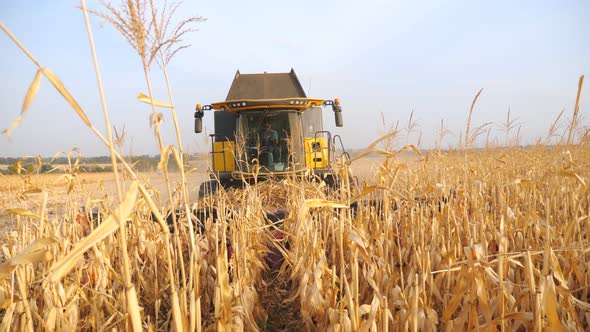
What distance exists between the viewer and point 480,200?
10.6 ft

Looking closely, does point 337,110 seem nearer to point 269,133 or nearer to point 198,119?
point 269,133

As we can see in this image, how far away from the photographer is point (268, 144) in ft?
20.7

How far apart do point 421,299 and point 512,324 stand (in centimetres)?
46

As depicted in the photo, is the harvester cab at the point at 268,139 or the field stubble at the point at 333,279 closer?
the field stubble at the point at 333,279

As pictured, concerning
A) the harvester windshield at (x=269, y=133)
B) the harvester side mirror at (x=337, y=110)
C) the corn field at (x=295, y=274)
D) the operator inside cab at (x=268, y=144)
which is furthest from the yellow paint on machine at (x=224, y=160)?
the corn field at (x=295, y=274)

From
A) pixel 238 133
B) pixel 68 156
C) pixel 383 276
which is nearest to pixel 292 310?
pixel 383 276

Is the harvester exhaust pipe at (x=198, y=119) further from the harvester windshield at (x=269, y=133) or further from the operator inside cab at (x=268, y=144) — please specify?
the operator inside cab at (x=268, y=144)

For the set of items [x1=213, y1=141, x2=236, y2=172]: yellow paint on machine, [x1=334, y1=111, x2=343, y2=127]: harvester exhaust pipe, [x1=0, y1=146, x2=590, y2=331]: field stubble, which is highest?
[x1=334, y1=111, x2=343, y2=127]: harvester exhaust pipe

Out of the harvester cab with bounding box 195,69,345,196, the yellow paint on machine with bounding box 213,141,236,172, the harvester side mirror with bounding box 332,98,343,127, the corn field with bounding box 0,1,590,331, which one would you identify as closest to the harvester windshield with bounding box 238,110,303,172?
the harvester cab with bounding box 195,69,345,196

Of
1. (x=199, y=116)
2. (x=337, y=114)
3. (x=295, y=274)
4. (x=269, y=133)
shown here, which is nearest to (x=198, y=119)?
(x=199, y=116)

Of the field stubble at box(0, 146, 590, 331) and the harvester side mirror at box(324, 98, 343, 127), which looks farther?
the harvester side mirror at box(324, 98, 343, 127)

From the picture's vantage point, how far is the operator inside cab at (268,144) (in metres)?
6.28

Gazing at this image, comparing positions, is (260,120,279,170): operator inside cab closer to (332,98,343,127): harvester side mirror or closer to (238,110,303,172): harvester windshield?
(238,110,303,172): harvester windshield

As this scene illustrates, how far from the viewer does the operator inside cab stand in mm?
6281
